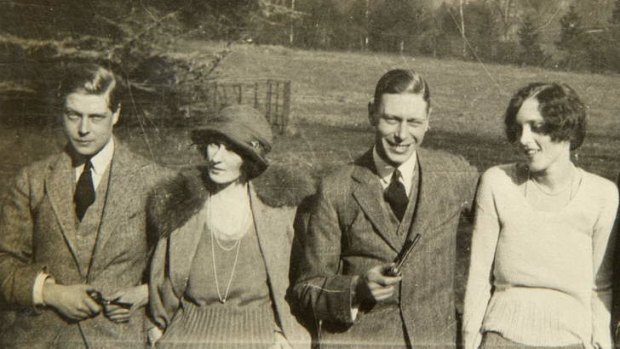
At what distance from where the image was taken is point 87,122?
11.8 ft

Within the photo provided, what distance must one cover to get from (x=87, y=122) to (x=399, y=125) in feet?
4.44

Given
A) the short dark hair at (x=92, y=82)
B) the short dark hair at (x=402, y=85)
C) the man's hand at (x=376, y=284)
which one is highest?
the short dark hair at (x=402, y=85)

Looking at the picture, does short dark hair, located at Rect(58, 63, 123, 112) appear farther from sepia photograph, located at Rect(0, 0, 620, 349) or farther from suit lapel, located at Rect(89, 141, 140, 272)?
suit lapel, located at Rect(89, 141, 140, 272)

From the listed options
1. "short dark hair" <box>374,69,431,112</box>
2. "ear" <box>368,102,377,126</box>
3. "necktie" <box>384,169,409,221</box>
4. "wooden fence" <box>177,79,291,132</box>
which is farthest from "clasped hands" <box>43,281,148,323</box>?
"short dark hair" <box>374,69,431,112</box>

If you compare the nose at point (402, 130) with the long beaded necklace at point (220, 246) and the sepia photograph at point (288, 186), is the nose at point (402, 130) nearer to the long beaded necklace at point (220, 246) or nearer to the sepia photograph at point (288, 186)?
the sepia photograph at point (288, 186)

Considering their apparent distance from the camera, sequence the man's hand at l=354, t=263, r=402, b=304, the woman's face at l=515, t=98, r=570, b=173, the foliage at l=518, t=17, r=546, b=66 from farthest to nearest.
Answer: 1. the foliage at l=518, t=17, r=546, b=66
2. the woman's face at l=515, t=98, r=570, b=173
3. the man's hand at l=354, t=263, r=402, b=304

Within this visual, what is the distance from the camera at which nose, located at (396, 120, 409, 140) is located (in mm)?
3561

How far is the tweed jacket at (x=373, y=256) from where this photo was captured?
11.7 feet

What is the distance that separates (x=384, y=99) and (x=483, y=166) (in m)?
0.59

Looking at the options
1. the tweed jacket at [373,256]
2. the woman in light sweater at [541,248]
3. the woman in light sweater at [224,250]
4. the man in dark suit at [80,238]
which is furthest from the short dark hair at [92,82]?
the woman in light sweater at [541,248]

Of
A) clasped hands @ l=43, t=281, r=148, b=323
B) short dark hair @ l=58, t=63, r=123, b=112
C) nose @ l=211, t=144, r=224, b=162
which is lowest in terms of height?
clasped hands @ l=43, t=281, r=148, b=323

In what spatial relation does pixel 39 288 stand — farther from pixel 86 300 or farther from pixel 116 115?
pixel 116 115

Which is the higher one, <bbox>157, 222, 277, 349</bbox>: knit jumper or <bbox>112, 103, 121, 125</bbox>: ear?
<bbox>112, 103, 121, 125</bbox>: ear

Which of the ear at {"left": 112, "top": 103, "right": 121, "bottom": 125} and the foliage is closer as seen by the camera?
the ear at {"left": 112, "top": 103, "right": 121, "bottom": 125}
